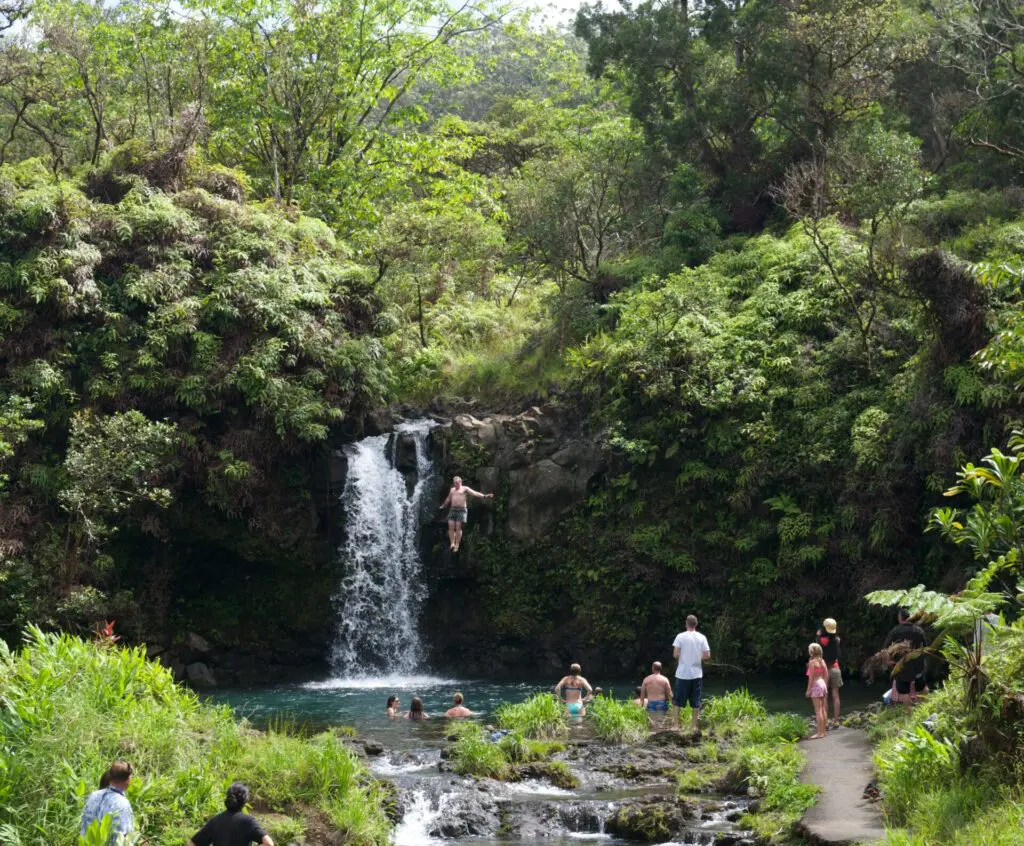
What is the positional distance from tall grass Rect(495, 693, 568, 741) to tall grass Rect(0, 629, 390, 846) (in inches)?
141

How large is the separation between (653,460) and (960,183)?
12117 mm

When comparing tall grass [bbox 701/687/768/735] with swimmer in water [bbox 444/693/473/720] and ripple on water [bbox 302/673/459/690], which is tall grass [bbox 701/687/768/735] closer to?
swimmer in water [bbox 444/693/473/720]

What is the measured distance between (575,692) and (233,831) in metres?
9.44

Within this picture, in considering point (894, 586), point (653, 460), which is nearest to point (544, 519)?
point (653, 460)

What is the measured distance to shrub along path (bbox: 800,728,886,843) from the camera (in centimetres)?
1043

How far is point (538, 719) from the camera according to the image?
54.3 feet

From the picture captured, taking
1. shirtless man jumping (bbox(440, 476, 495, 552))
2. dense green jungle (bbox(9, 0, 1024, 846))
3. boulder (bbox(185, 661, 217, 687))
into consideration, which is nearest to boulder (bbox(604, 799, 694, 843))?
dense green jungle (bbox(9, 0, 1024, 846))

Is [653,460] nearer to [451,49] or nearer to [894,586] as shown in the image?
[894,586]

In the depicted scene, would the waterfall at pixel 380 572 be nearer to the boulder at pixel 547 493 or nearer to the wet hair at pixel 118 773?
the boulder at pixel 547 493

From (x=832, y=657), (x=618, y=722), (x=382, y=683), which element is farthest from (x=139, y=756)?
(x=382, y=683)

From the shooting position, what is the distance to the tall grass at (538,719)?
16.4 metres

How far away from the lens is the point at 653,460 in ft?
79.4

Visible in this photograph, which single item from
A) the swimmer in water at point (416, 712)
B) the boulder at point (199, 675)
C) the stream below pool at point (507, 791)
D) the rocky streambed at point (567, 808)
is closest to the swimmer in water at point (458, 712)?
the stream below pool at point (507, 791)

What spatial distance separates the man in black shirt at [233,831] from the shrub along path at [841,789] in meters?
5.12
